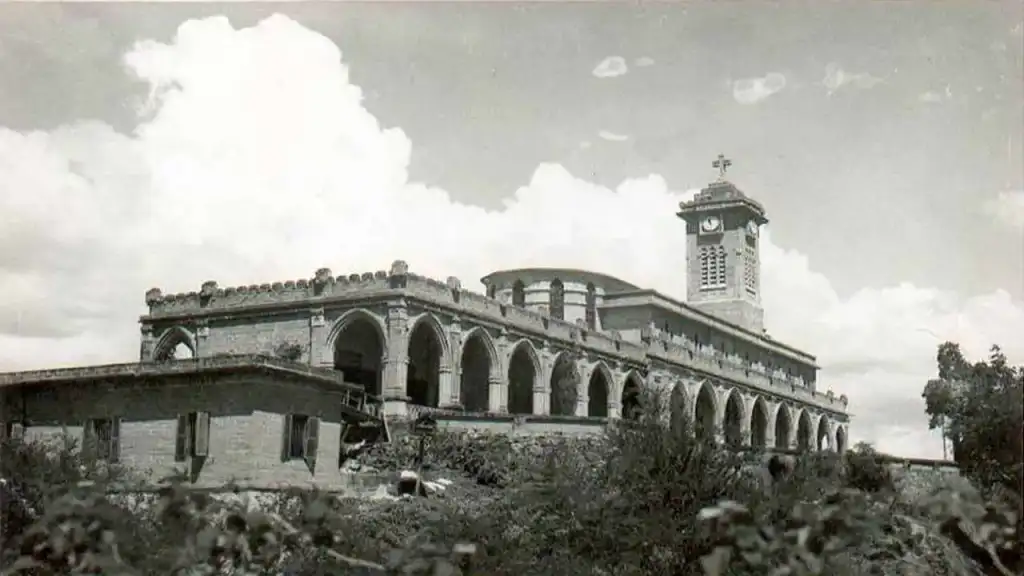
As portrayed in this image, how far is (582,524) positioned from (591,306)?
3878 cm

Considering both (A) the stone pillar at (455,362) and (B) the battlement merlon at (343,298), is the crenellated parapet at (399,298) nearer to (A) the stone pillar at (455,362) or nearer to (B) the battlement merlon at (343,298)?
(B) the battlement merlon at (343,298)

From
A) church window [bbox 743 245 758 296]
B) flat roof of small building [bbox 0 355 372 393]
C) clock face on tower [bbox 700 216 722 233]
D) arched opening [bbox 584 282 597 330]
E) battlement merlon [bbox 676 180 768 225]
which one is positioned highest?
battlement merlon [bbox 676 180 768 225]

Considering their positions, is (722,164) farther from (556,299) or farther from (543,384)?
(543,384)

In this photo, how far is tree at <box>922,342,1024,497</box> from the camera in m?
5.42

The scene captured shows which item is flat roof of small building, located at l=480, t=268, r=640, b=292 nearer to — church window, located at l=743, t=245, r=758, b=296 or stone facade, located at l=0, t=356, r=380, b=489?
church window, located at l=743, t=245, r=758, b=296

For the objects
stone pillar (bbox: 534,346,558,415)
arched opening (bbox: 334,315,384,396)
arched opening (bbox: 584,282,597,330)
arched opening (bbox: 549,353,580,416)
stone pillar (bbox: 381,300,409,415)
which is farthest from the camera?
arched opening (bbox: 584,282,597,330)

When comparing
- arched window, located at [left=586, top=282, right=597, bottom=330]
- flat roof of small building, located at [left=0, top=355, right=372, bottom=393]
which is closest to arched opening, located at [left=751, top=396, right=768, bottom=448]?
arched window, located at [left=586, top=282, right=597, bottom=330]

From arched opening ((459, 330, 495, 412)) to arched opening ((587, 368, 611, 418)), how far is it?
7.50m

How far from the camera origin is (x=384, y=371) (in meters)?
34.4

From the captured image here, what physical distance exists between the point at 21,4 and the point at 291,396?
1582 centimetres

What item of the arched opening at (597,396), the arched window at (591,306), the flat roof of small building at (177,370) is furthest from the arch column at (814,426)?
the flat roof of small building at (177,370)

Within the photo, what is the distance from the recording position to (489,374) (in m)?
39.3

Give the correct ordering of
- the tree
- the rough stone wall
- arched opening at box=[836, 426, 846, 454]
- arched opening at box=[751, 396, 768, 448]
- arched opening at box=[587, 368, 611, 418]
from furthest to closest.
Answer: arched opening at box=[836, 426, 846, 454]
arched opening at box=[751, 396, 768, 448]
arched opening at box=[587, 368, 611, 418]
the rough stone wall
the tree

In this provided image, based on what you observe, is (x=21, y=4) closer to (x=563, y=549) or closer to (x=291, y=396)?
(x=563, y=549)
